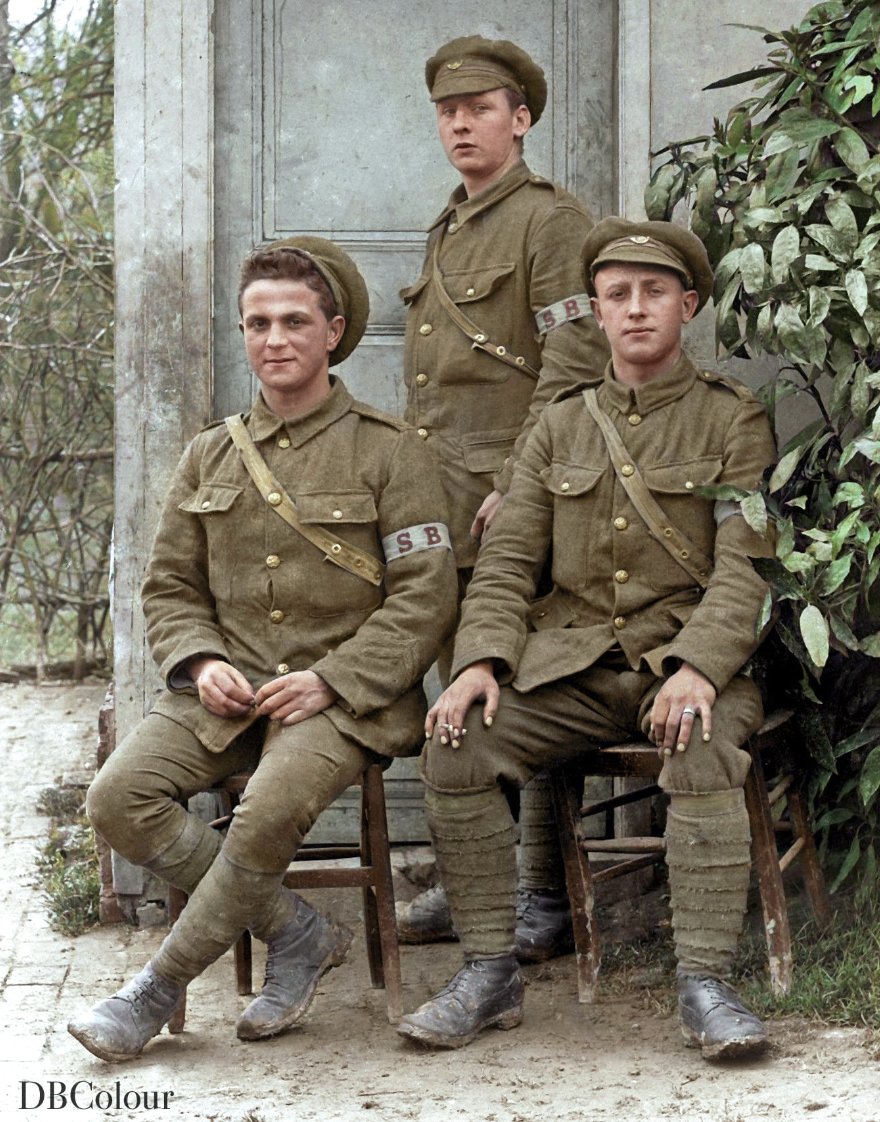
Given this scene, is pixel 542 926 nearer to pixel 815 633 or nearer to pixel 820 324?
pixel 815 633

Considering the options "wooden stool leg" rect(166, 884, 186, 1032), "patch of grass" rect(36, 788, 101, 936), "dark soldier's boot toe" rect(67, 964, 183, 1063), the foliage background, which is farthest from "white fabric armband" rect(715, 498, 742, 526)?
the foliage background

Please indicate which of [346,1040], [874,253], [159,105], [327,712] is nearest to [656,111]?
[874,253]

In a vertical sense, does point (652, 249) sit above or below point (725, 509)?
above

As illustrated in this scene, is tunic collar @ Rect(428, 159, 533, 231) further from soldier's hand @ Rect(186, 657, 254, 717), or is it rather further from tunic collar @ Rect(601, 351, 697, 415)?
soldier's hand @ Rect(186, 657, 254, 717)

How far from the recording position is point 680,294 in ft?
14.5

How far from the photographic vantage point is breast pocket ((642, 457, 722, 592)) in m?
4.36

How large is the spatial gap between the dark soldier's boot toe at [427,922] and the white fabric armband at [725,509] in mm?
1417

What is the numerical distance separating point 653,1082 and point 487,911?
0.59m

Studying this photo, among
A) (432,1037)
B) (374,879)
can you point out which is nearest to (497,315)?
(374,879)

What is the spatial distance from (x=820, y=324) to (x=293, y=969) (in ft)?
6.68

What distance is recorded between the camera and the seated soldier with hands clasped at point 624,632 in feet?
13.4

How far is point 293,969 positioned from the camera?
4.30 meters

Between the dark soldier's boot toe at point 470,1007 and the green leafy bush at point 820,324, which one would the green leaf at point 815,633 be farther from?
the dark soldier's boot toe at point 470,1007

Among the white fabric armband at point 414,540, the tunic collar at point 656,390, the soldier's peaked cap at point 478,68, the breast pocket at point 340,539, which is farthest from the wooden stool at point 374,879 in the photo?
the soldier's peaked cap at point 478,68
